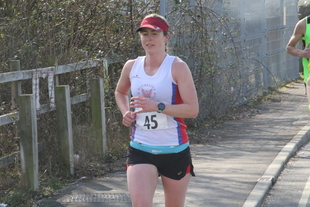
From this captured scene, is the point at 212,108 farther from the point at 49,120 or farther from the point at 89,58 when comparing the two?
the point at 49,120

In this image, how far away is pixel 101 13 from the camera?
9.41m

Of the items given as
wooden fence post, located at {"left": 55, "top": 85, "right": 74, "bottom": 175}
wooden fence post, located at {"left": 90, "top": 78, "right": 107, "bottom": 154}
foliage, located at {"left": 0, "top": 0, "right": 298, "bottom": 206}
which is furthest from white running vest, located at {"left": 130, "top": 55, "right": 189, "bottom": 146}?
wooden fence post, located at {"left": 90, "top": 78, "right": 107, "bottom": 154}

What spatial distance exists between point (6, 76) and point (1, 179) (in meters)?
1.22

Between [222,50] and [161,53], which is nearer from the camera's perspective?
[161,53]

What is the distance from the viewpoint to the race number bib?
4160mm

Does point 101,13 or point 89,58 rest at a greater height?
point 101,13

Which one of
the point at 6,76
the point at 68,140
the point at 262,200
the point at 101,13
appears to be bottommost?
the point at 262,200

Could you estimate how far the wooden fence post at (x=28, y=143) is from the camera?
625cm

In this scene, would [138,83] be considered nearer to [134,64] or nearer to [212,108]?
[134,64]

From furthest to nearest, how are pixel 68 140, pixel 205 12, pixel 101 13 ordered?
1. pixel 205 12
2. pixel 101 13
3. pixel 68 140

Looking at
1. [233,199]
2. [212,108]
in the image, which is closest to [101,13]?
[212,108]

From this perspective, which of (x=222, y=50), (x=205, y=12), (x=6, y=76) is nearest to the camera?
(x=6, y=76)

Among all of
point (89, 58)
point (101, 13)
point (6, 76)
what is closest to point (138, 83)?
point (6, 76)

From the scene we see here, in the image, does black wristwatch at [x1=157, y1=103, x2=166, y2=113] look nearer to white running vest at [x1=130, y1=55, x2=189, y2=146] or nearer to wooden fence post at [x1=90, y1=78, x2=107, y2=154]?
white running vest at [x1=130, y1=55, x2=189, y2=146]
